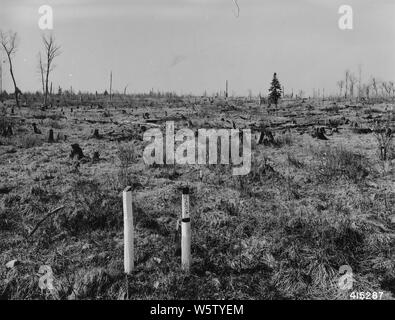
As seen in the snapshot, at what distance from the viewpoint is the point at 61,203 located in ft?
18.8

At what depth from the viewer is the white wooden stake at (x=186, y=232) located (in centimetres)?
388

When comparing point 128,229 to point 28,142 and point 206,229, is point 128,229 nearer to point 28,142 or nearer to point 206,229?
point 206,229

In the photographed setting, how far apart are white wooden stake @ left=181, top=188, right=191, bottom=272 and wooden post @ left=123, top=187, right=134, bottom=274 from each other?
580mm

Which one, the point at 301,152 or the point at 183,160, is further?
the point at 301,152

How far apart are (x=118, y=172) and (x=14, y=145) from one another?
5449 millimetres

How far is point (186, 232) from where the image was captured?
3912 millimetres

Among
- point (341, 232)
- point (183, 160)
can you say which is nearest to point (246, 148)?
point (183, 160)

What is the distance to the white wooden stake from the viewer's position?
3.88m

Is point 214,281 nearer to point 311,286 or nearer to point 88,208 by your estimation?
point 311,286

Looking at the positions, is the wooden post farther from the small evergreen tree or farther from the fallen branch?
the small evergreen tree

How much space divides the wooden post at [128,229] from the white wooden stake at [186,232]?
1.90ft

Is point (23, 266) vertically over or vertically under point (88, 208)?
under

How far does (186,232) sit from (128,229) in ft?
2.13
